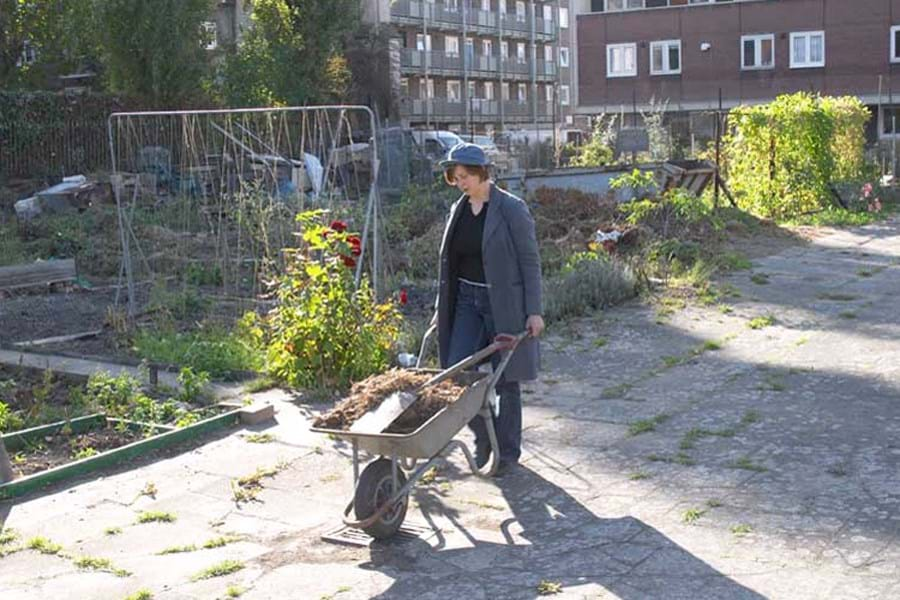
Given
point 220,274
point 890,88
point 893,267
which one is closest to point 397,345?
point 220,274

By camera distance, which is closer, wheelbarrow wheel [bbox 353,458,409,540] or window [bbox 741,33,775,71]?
wheelbarrow wheel [bbox 353,458,409,540]

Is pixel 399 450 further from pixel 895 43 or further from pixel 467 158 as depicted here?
pixel 895 43

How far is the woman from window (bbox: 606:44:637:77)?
4506 cm

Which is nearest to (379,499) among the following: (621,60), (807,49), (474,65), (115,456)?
(115,456)

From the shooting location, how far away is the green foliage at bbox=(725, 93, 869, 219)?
22703 millimetres

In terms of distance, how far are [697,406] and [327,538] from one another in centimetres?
345

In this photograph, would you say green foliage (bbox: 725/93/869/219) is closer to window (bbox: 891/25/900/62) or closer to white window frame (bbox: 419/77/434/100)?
window (bbox: 891/25/900/62)

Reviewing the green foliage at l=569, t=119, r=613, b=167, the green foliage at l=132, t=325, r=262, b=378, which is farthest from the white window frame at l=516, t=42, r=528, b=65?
the green foliage at l=132, t=325, r=262, b=378

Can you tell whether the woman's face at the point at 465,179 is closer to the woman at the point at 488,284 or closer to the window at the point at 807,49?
the woman at the point at 488,284

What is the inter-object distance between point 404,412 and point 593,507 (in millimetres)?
1136

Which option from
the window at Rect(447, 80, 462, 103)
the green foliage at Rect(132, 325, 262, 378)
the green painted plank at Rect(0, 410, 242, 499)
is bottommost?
the green painted plank at Rect(0, 410, 242, 499)

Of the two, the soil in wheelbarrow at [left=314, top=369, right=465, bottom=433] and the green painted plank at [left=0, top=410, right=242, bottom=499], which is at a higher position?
the soil in wheelbarrow at [left=314, top=369, right=465, bottom=433]

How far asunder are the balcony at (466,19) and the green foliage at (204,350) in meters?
56.6

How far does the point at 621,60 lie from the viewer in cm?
5119
